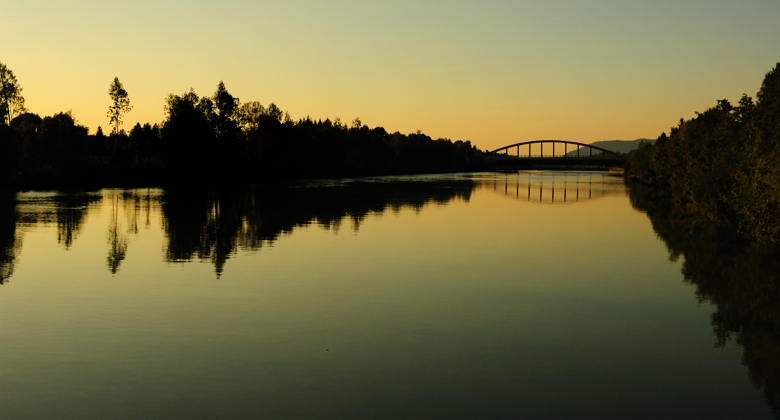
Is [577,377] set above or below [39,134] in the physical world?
below

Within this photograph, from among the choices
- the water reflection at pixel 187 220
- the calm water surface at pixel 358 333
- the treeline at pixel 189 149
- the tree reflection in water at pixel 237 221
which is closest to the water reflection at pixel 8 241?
the water reflection at pixel 187 220

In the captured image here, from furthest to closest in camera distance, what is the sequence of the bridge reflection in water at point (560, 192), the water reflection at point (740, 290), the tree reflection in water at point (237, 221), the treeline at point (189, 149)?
the treeline at point (189, 149)
the bridge reflection in water at point (560, 192)
the tree reflection in water at point (237, 221)
the water reflection at point (740, 290)

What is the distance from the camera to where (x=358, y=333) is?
53.4ft

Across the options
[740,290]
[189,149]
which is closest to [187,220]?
[740,290]

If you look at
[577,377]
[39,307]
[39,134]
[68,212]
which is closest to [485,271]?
[577,377]

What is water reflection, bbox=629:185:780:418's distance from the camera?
47.6 feet

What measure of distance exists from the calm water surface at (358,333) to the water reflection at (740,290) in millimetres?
269

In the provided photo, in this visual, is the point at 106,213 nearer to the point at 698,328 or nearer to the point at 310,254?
the point at 310,254

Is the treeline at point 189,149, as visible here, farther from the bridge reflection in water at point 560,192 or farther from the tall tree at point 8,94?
the bridge reflection in water at point 560,192

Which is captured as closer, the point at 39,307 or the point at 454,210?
the point at 39,307

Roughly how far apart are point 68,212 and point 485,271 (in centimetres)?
3886

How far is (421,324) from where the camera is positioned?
56.7 ft

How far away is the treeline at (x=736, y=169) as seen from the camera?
32156 mm

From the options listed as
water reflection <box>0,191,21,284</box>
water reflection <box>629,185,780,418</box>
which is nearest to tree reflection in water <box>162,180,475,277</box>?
water reflection <box>0,191,21,284</box>
